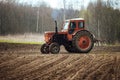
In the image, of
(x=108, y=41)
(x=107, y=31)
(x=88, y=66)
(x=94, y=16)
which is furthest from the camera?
(x=94, y=16)

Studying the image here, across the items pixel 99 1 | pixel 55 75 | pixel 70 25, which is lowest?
pixel 55 75

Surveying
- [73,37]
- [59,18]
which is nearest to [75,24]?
[73,37]

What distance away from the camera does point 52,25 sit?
1508 inches

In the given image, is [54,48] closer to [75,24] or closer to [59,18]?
[75,24]

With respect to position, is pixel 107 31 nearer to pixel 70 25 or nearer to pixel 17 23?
pixel 17 23

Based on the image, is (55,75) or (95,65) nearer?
(55,75)

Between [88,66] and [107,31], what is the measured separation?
23.1 m

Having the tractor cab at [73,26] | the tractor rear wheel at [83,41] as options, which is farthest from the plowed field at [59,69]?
the tractor cab at [73,26]

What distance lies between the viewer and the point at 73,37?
15.6 m

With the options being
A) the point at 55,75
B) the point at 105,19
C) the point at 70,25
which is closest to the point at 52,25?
the point at 105,19

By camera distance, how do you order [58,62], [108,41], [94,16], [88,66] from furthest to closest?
[94,16] < [108,41] < [58,62] < [88,66]

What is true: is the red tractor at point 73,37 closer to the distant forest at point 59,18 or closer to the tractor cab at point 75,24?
the tractor cab at point 75,24

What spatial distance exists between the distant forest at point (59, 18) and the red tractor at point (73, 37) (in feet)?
43.0

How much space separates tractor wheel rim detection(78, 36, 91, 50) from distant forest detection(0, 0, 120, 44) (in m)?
13.0
